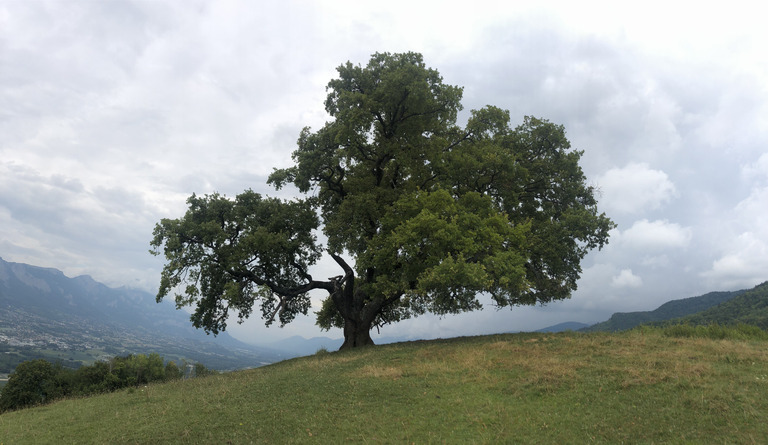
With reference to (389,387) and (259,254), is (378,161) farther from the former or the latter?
(389,387)

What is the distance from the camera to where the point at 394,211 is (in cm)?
2652

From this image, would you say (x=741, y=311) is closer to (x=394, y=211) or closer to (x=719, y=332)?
(x=719, y=332)

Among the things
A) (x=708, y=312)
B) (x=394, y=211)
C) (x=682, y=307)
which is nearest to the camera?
(x=394, y=211)

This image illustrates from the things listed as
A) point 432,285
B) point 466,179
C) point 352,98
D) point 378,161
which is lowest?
point 432,285

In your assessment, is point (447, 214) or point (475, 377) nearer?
point (475, 377)

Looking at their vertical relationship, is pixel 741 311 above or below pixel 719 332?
below

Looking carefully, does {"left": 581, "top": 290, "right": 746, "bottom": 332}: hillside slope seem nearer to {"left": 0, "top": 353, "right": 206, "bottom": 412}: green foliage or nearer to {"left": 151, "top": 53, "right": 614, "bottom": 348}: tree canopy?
{"left": 151, "top": 53, "right": 614, "bottom": 348}: tree canopy

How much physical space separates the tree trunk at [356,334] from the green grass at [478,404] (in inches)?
467

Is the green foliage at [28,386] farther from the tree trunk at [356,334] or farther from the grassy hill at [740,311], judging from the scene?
the grassy hill at [740,311]

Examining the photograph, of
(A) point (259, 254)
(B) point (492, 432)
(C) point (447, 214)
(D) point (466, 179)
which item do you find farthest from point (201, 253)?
(B) point (492, 432)

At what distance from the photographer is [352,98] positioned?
26656 millimetres

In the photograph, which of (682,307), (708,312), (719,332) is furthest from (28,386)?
(682,307)

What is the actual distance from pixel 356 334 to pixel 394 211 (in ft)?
35.9

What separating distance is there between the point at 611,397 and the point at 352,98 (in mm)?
22837
